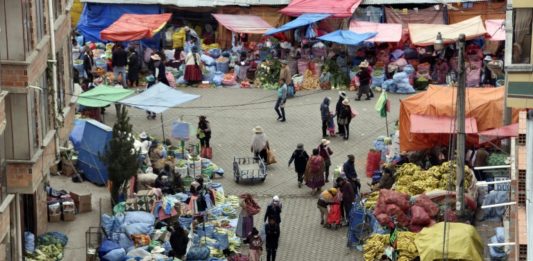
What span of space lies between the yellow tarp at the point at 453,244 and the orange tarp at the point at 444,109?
5.61 metres

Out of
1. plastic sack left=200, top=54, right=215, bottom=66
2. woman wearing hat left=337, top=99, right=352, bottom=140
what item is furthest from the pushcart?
plastic sack left=200, top=54, right=215, bottom=66

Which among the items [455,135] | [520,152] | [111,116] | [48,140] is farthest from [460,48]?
[111,116]

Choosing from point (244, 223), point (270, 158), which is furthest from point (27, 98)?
point (270, 158)

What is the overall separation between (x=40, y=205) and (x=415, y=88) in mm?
14695

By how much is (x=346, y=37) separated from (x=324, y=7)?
1990 millimetres

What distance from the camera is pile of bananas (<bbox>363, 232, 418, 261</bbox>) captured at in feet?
86.7

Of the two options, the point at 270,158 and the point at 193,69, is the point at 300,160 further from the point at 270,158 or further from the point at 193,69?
the point at 193,69

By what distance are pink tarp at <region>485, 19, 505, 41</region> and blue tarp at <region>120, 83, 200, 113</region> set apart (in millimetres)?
10287

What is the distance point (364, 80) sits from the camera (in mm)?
38062

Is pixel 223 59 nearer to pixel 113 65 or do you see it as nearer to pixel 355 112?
pixel 113 65

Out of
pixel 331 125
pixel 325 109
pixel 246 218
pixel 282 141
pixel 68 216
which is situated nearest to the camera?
pixel 246 218

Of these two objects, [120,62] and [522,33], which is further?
[120,62]

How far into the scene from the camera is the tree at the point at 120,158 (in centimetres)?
2945

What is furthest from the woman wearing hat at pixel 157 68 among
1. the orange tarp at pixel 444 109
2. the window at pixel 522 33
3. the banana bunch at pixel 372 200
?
the window at pixel 522 33
